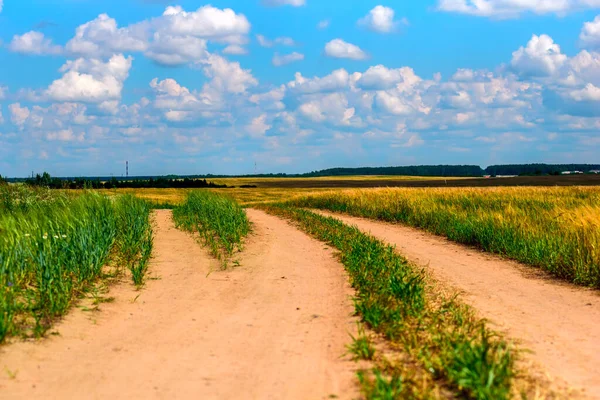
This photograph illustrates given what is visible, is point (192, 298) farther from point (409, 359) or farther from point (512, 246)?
point (512, 246)

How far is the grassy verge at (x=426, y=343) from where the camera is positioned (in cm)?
452

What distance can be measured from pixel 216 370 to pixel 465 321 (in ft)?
9.01

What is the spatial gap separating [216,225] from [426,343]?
34.0ft

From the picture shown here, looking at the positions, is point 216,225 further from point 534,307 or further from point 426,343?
point 426,343

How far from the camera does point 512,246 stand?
1362 cm

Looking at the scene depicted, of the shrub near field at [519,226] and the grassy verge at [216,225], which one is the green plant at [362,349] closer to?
the grassy verge at [216,225]

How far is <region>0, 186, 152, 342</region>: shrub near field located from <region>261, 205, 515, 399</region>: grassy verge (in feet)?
11.1

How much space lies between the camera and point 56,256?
331 inches

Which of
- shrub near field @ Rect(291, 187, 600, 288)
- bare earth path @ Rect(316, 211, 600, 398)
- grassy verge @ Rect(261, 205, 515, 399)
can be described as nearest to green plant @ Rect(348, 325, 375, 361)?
grassy verge @ Rect(261, 205, 515, 399)

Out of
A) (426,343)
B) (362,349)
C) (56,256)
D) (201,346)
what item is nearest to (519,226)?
(426,343)

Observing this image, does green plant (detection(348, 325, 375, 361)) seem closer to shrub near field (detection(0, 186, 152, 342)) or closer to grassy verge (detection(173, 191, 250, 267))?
shrub near field (detection(0, 186, 152, 342))

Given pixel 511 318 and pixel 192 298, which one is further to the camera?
pixel 192 298

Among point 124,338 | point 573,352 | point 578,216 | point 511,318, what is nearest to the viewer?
point 573,352

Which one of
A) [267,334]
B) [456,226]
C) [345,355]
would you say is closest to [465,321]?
[345,355]
